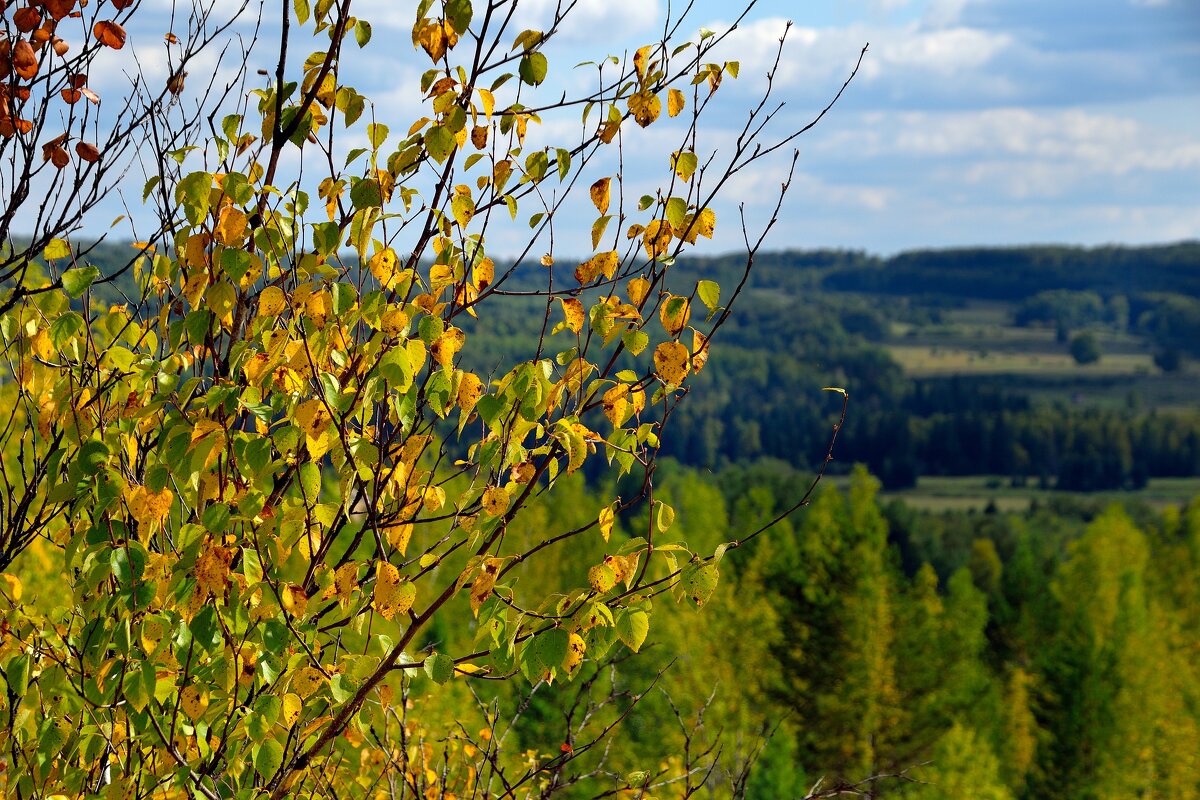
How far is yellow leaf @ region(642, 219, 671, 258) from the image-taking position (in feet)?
9.57

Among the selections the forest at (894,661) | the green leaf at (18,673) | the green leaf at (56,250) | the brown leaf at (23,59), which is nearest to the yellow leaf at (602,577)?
the green leaf at (18,673)

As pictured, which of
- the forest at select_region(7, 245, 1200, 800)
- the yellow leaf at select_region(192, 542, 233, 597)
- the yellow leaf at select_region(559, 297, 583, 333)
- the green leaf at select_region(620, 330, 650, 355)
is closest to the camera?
the yellow leaf at select_region(192, 542, 233, 597)

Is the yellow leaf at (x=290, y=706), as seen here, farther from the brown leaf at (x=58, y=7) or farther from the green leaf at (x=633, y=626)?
the brown leaf at (x=58, y=7)

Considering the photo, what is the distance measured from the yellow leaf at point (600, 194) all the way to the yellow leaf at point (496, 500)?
0.84 metres

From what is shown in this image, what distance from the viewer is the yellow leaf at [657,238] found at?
2.92m

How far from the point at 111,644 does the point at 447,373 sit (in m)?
0.98

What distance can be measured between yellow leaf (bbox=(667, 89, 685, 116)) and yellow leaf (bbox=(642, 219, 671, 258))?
291 mm

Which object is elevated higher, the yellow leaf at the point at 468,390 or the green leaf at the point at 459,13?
the green leaf at the point at 459,13

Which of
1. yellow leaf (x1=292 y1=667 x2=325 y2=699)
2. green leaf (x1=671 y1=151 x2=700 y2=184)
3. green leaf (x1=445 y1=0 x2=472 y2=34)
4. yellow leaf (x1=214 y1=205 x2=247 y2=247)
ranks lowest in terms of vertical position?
yellow leaf (x1=292 y1=667 x2=325 y2=699)

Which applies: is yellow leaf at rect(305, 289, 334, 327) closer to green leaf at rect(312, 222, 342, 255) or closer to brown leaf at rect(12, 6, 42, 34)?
green leaf at rect(312, 222, 342, 255)

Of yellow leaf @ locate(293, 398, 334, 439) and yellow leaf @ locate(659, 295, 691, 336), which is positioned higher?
yellow leaf @ locate(659, 295, 691, 336)

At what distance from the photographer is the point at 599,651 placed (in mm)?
2609

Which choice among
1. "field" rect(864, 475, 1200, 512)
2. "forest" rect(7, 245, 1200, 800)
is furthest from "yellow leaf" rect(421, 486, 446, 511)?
"field" rect(864, 475, 1200, 512)

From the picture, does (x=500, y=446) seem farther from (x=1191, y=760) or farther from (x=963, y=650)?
(x=963, y=650)
